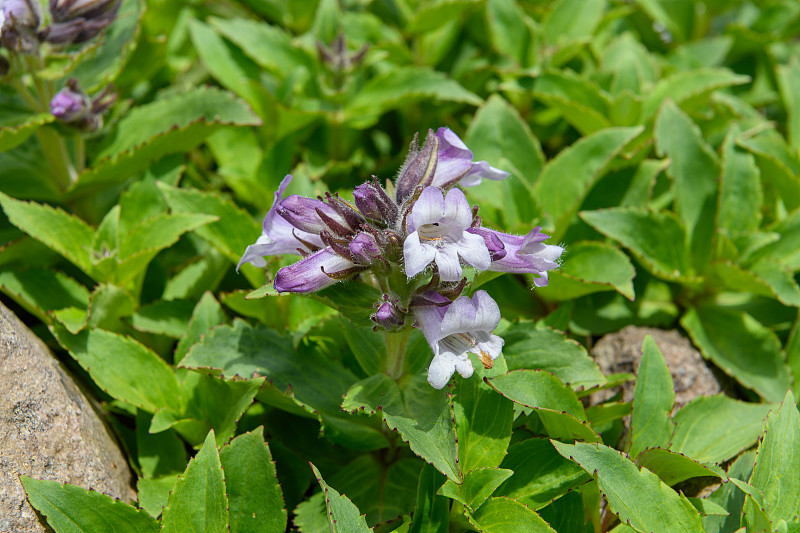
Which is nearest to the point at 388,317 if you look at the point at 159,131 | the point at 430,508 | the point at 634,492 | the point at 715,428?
the point at 430,508

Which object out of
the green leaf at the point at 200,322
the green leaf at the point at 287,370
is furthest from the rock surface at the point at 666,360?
the green leaf at the point at 200,322

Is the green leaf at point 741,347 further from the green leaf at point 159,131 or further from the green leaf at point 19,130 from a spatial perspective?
the green leaf at point 19,130

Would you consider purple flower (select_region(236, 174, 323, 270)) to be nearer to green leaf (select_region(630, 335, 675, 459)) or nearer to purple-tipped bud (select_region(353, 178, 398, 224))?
purple-tipped bud (select_region(353, 178, 398, 224))

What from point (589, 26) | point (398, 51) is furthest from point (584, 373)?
point (589, 26)

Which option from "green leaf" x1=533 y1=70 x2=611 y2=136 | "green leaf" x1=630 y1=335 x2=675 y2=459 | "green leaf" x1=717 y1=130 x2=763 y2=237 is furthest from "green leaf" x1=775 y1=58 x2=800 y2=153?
"green leaf" x1=630 y1=335 x2=675 y2=459

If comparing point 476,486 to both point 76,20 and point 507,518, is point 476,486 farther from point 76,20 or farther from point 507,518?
point 76,20

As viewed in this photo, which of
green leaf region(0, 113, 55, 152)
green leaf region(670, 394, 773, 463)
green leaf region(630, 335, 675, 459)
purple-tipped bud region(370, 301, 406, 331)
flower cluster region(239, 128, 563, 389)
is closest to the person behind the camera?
flower cluster region(239, 128, 563, 389)
